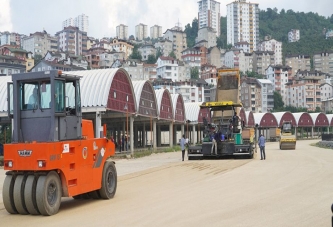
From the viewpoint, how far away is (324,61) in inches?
7343

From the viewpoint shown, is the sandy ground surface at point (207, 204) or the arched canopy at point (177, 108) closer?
the sandy ground surface at point (207, 204)

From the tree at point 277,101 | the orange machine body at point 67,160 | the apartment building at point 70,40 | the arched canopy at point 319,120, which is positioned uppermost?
the apartment building at point 70,40

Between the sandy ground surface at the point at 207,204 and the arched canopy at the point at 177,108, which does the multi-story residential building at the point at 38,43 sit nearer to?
the arched canopy at the point at 177,108

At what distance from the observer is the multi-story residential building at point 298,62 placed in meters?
186

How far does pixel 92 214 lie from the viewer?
→ 11250mm

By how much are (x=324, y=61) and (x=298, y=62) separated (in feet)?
34.3

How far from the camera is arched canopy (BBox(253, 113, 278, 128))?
92.4m

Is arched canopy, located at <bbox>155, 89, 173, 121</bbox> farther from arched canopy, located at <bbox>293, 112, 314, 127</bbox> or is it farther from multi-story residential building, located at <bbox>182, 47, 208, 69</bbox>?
multi-story residential building, located at <bbox>182, 47, 208, 69</bbox>

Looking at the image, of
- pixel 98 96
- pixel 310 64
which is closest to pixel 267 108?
pixel 310 64

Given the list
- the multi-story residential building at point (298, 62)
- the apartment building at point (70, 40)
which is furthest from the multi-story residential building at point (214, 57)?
the apartment building at point (70, 40)

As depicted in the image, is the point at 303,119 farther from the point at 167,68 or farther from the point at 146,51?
the point at 146,51

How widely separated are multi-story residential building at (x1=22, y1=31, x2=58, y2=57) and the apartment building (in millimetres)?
8895

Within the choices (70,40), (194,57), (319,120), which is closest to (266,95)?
(194,57)

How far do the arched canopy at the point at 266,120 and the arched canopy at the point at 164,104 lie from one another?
40.2 meters
